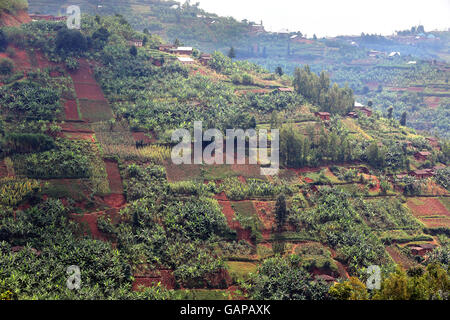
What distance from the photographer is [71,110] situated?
1682 inches

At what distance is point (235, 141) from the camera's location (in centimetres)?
4306

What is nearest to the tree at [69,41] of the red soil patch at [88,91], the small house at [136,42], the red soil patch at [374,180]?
the red soil patch at [88,91]

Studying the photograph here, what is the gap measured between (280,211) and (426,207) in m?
14.6

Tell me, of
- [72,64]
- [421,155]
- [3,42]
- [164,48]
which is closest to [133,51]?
[164,48]

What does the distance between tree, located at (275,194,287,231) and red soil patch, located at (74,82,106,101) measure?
22.7 meters

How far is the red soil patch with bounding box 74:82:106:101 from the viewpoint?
150 feet

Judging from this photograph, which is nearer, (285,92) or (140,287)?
(140,287)

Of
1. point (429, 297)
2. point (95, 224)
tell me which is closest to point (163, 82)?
point (95, 224)

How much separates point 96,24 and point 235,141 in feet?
92.4

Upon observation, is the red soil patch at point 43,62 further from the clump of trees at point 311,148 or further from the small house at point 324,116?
the small house at point 324,116

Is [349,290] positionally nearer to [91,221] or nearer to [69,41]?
[91,221]

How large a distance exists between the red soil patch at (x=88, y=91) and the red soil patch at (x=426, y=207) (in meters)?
31.5
